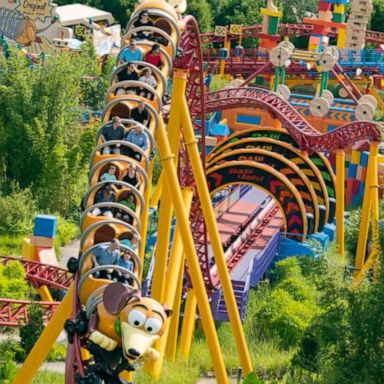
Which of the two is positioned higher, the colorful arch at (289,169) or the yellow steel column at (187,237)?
the yellow steel column at (187,237)

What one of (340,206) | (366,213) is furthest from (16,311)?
(340,206)

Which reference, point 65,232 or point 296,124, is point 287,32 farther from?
point 65,232

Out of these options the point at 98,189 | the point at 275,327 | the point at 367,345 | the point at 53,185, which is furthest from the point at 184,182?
the point at 53,185

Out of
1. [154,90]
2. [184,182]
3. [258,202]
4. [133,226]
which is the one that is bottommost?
[258,202]

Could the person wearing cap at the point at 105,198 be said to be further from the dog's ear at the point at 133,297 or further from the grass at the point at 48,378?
the grass at the point at 48,378

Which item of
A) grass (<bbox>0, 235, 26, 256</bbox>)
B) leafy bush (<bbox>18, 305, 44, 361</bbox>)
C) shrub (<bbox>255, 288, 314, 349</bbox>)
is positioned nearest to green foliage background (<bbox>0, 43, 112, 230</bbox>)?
grass (<bbox>0, 235, 26, 256</bbox>)

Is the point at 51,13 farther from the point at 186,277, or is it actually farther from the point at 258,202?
the point at 186,277

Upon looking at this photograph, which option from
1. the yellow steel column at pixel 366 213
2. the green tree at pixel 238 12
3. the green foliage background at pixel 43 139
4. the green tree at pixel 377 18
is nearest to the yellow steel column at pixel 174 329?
the yellow steel column at pixel 366 213

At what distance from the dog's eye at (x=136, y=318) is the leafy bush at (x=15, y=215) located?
11.8 m

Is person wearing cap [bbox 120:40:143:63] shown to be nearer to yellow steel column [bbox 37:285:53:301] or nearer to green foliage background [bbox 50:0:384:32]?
yellow steel column [bbox 37:285:53:301]

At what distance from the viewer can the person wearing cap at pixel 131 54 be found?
11.9 metres

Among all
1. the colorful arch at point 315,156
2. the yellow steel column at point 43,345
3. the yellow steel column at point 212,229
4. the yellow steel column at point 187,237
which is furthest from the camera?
the colorful arch at point 315,156

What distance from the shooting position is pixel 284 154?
19.8 m

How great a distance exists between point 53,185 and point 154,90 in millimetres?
10177
